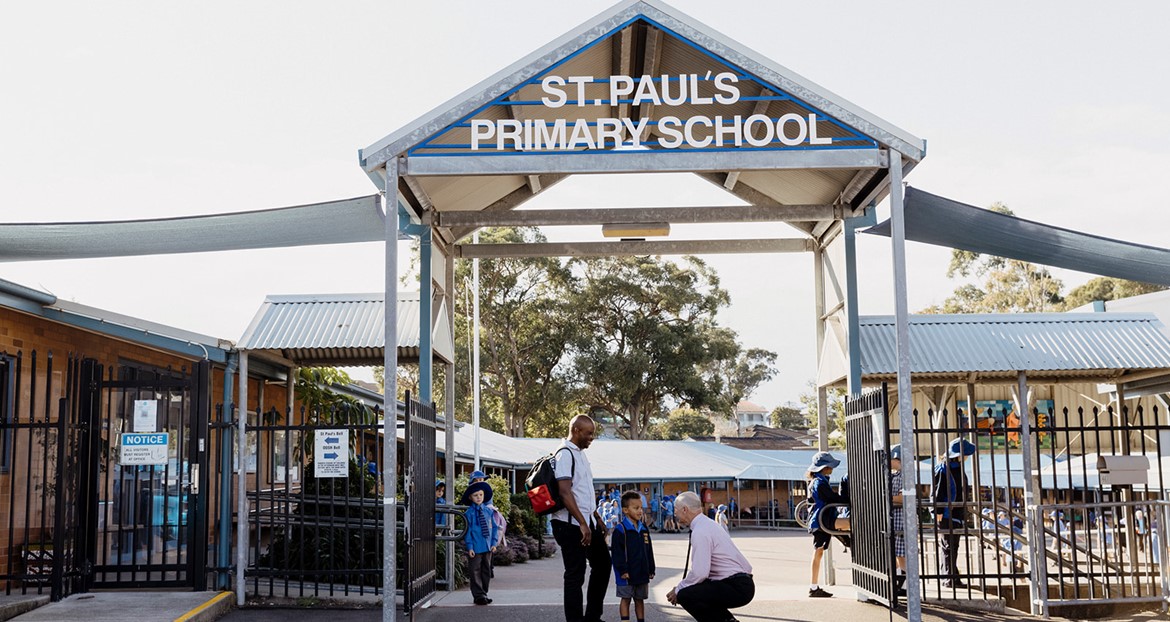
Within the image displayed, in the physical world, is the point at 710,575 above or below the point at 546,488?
below

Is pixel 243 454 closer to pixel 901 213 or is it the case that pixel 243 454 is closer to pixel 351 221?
pixel 351 221

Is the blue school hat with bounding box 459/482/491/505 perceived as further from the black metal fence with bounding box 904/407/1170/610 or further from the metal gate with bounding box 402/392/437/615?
the black metal fence with bounding box 904/407/1170/610

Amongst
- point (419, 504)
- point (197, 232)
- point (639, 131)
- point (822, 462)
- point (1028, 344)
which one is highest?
point (639, 131)

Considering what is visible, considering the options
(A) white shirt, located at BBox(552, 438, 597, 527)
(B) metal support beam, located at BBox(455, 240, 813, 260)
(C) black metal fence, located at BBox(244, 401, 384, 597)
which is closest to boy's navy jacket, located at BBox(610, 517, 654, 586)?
(A) white shirt, located at BBox(552, 438, 597, 527)

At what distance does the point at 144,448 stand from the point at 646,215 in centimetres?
553

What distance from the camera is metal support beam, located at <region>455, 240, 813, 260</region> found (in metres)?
13.3

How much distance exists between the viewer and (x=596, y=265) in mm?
47219

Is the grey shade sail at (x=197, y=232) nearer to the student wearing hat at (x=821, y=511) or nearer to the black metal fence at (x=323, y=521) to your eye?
the black metal fence at (x=323, y=521)

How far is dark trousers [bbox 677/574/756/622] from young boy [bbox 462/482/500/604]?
407 centimetres

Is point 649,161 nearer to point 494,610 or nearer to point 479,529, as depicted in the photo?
point 494,610

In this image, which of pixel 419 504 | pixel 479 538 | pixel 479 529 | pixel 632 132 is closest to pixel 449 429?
pixel 479 529

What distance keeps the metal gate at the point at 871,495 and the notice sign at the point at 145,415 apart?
6407 mm

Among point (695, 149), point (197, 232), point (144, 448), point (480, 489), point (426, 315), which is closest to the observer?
→ point (695, 149)

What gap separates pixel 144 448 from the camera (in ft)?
34.0
